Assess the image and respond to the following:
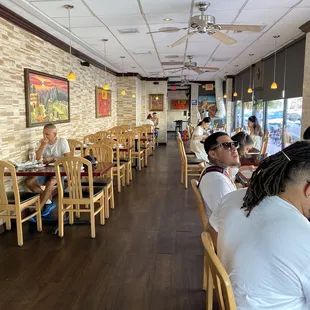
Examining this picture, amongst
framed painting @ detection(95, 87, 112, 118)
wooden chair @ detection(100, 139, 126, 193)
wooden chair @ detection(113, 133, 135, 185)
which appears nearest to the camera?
wooden chair @ detection(100, 139, 126, 193)

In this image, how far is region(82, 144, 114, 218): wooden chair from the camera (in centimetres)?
471

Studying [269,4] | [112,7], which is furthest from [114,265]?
[269,4]

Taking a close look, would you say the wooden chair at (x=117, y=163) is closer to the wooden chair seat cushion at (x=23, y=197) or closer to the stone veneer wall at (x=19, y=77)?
the stone veneer wall at (x=19, y=77)

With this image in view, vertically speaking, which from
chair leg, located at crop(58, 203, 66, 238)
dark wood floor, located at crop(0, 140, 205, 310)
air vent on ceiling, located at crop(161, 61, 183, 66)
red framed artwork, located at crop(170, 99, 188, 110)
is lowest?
dark wood floor, located at crop(0, 140, 205, 310)

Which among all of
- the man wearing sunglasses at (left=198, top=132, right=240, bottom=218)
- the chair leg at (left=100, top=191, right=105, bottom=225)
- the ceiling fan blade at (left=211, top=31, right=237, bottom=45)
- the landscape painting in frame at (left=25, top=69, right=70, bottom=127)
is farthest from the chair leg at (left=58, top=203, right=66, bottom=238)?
the ceiling fan blade at (left=211, top=31, right=237, bottom=45)

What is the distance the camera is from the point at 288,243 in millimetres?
1128

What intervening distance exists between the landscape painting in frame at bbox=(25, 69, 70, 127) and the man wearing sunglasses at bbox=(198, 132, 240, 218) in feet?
11.8

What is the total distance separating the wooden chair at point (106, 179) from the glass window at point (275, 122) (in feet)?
16.5

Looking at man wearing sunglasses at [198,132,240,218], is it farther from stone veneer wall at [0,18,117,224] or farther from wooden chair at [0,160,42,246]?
stone veneer wall at [0,18,117,224]

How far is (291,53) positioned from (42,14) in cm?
557

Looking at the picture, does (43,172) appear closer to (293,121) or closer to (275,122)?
(293,121)

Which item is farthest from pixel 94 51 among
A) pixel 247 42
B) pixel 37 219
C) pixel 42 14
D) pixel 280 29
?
pixel 37 219

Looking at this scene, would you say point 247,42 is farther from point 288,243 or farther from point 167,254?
point 288,243

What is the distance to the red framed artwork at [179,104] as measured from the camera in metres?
22.3
